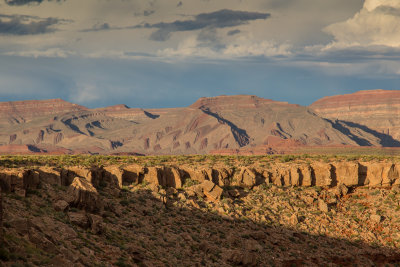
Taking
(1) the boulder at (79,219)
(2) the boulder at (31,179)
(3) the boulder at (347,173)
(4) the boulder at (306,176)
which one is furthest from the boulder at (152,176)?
(3) the boulder at (347,173)

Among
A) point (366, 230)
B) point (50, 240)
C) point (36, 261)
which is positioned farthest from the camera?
point (366, 230)

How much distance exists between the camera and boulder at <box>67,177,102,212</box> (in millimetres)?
34312

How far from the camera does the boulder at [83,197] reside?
1351 inches

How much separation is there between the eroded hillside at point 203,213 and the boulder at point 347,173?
11 centimetres

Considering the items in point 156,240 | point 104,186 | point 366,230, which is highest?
Answer: point 104,186

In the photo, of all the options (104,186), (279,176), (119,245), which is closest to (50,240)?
(119,245)

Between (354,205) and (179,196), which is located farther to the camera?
(354,205)

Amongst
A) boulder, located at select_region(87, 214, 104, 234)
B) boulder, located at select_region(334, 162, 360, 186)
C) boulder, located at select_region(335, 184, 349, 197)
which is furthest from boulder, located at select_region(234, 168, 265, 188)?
boulder, located at select_region(87, 214, 104, 234)

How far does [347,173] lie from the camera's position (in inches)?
2244

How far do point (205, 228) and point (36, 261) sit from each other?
20.3 metres

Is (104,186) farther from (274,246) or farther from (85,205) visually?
(274,246)

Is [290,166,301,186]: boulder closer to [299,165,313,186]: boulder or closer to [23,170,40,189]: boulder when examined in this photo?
[299,165,313,186]: boulder

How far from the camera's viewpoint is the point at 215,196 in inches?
1859

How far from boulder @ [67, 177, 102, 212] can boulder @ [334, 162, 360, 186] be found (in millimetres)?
30380
